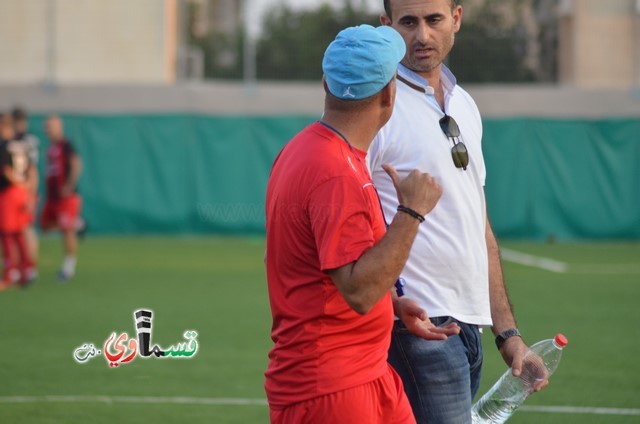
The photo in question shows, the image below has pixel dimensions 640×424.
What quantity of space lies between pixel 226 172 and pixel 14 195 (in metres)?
10.8

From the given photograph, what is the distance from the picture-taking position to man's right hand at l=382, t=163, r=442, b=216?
3787 millimetres

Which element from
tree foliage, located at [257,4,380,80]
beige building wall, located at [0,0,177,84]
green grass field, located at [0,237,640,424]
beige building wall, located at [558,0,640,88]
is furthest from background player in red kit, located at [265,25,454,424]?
beige building wall, located at [558,0,640,88]

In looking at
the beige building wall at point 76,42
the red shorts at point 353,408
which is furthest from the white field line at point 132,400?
the beige building wall at point 76,42

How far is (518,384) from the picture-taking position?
16.9 ft

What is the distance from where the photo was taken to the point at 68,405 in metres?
8.42

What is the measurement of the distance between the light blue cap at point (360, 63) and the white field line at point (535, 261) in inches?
613

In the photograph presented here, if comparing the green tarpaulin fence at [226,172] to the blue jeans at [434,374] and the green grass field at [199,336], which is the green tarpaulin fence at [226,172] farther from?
the blue jeans at [434,374]

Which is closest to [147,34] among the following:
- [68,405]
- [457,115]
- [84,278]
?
[84,278]

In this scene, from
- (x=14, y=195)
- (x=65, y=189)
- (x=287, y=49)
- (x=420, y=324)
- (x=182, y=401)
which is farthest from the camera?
(x=287, y=49)

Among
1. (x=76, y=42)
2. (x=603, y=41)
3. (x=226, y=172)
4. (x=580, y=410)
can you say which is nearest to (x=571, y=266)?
(x=226, y=172)

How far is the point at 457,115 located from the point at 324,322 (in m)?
1.40

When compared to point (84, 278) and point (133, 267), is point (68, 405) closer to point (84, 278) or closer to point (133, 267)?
point (84, 278)

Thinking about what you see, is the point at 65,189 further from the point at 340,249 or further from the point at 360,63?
the point at 340,249

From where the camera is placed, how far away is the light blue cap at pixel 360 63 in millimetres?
3795
